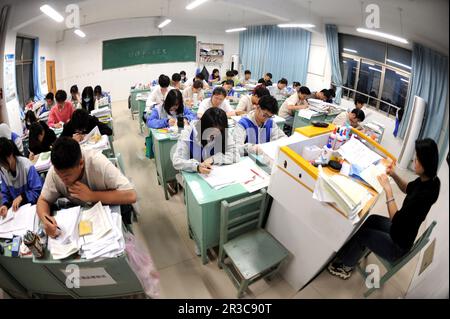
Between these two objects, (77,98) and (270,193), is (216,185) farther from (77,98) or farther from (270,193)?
(77,98)

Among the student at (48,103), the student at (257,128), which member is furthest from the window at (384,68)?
the student at (48,103)

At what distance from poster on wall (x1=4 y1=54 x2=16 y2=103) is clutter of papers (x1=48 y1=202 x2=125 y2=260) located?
1.38m

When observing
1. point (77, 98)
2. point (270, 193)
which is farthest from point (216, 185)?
point (77, 98)

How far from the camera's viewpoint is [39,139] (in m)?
2.14

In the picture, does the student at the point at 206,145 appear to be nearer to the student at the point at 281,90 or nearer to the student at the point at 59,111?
the student at the point at 59,111

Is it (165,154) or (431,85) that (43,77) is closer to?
(165,154)

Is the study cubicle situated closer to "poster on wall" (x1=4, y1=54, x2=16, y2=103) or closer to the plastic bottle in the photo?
the plastic bottle

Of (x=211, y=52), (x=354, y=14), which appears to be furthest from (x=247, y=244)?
(x=211, y=52)

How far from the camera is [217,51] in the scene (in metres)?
7.08

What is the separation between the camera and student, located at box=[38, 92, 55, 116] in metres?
2.94

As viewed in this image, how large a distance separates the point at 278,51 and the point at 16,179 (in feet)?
20.2

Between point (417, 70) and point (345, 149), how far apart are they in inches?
23.0

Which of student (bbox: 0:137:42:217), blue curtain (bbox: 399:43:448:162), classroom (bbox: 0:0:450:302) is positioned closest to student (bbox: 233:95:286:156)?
classroom (bbox: 0:0:450:302)

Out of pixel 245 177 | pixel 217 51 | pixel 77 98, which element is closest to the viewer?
pixel 245 177
